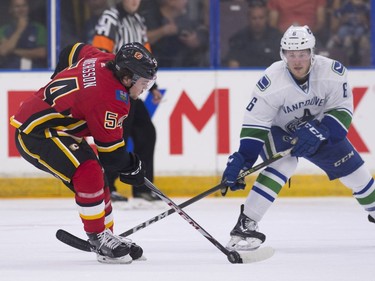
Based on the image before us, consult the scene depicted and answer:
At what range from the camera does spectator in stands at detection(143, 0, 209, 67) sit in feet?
23.0

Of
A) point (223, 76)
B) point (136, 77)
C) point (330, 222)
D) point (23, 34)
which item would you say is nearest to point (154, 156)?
point (223, 76)

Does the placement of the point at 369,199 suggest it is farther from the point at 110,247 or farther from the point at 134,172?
the point at 110,247

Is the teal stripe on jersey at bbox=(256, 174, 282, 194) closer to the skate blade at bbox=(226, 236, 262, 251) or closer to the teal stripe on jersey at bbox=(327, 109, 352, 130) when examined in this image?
the skate blade at bbox=(226, 236, 262, 251)

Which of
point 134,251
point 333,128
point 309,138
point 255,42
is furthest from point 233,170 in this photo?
point 255,42

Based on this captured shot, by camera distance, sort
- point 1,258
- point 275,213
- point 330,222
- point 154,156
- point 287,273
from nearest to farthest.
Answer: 1. point 287,273
2. point 1,258
3. point 330,222
4. point 275,213
5. point 154,156

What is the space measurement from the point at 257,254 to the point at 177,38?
9.58 ft

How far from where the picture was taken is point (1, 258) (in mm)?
4402

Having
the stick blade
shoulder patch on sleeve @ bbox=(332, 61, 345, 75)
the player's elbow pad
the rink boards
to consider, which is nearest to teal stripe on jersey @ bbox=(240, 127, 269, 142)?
the player's elbow pad

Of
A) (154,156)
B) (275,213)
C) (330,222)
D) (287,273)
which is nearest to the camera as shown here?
(287,273)

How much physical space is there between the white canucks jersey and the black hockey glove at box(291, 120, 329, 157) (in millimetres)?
103

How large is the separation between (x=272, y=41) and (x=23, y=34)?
1.51 metres

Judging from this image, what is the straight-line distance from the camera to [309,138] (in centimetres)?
458

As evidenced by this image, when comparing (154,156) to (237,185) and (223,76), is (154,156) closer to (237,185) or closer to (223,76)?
(223,76)

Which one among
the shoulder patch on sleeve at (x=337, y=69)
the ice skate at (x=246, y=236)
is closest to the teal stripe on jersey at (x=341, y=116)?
the shoulder patch on sleeve at (x=337, y=69)
